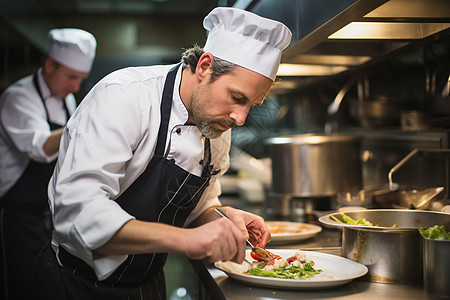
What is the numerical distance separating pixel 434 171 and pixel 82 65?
200 cm

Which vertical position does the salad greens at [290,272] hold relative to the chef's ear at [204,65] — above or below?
below

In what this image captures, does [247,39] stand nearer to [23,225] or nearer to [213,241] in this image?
[213,241]

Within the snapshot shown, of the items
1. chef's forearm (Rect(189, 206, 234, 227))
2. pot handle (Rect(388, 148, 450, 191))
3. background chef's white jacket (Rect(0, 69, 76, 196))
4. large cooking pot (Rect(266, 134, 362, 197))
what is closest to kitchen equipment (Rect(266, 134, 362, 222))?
large cooking pot (Rect(266, 134, 362, 197))

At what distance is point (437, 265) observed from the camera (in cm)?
115

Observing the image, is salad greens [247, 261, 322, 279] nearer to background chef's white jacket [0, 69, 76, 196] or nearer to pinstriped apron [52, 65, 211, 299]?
pinstriped apron [52, 65, 211, 299]

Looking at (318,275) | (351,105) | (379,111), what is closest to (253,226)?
(318,275)

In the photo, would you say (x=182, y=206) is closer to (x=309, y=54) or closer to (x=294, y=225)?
(x=294, y=225)

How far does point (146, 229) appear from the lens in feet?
3.59

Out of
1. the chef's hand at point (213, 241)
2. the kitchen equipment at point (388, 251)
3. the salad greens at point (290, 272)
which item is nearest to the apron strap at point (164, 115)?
the chef's hand at point (213, 241)

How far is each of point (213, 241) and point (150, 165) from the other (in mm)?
386

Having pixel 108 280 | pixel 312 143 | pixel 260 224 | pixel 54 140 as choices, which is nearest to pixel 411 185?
pixel 312 143

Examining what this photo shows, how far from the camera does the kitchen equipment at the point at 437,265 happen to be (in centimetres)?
114

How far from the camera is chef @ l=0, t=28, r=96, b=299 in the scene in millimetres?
2492

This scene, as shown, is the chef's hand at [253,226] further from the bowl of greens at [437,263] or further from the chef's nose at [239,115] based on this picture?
the bowl of greens at [437,263]
